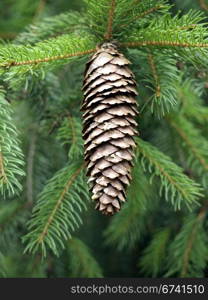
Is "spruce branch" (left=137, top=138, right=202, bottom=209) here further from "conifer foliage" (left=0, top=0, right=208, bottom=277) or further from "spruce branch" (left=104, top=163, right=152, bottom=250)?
"spruce branch" (left=104, top=163, right=152, bottom=250)

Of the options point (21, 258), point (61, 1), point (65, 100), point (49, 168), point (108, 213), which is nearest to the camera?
point (108, 213)

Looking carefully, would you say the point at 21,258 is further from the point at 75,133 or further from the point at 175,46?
the point at 175,46

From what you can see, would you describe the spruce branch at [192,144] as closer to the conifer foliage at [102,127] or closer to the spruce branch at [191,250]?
the conifer foliage at [102,127]

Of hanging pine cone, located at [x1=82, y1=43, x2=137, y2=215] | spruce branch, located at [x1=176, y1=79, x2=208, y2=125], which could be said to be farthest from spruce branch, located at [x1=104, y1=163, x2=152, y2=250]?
hanging pine cone, located at [x1=82, y1=43, x2=137, y2=215]

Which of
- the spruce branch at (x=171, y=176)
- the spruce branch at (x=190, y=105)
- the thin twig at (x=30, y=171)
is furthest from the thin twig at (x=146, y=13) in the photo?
the thin twig at (x=30, y=171)

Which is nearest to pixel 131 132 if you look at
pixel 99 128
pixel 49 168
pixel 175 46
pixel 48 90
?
pixel 99 128

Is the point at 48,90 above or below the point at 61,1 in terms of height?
below

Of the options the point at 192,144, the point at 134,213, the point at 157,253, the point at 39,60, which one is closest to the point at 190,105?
the point at 192,144

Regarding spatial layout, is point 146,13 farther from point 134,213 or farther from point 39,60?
point 134,213
